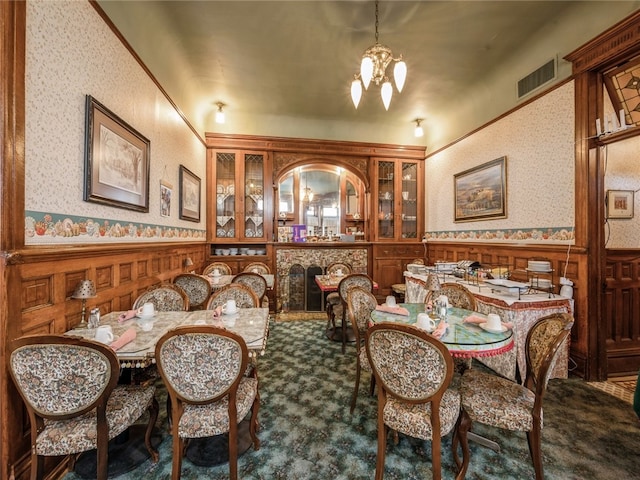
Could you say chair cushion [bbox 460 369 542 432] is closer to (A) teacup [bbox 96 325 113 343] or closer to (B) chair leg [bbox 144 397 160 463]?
(B) chair leg [bbox 144 397 160 463]

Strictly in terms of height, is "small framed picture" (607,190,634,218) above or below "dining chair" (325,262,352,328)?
above

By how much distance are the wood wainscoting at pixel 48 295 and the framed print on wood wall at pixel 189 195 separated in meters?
1.43

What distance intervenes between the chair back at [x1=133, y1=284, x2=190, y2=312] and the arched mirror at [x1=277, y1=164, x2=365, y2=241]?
373cm

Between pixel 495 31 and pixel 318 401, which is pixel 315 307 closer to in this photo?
pixel 318 401

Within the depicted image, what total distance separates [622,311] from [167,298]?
4.68 m

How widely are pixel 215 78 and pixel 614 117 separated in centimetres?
466

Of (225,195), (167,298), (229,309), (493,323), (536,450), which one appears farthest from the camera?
(225,195)

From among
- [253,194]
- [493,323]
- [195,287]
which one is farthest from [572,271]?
[253,194]

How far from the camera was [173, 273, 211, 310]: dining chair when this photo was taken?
3.29m

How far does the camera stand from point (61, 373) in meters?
1.25

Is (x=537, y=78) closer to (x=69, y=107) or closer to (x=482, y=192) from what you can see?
(x=482, y=192)

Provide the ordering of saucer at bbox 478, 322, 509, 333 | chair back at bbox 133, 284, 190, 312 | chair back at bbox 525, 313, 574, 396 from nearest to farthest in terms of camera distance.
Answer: chair back at bbox 525, 313, 574, 396 → saucer at bbox 478, 322, 509, 333 → chair back at bbox 133, 284, 190, 312

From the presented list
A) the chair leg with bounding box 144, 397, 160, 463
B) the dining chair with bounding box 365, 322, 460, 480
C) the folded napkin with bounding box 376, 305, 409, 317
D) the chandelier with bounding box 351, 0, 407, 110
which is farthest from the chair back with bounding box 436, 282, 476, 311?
the chair leg with bounding box 144, 397, 160, 463

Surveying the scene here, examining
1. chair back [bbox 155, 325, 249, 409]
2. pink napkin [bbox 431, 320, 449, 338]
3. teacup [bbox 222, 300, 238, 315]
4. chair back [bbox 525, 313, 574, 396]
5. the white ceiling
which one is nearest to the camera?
chair back [bbox 155, 325, 249, 409]
